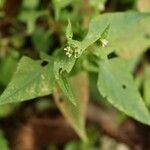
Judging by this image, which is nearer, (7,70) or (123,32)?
(123,32)

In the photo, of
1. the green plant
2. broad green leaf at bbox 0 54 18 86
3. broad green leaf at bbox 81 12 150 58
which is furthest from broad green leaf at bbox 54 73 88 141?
broad green leaf at bbox 0 54 18 86

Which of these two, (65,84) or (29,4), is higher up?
(65,84)

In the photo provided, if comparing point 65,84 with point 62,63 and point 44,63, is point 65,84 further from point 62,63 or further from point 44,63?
point 44,63

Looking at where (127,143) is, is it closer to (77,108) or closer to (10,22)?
(77,108)

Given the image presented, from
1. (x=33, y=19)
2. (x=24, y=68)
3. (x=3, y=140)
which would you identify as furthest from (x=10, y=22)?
(x=24, y=68)

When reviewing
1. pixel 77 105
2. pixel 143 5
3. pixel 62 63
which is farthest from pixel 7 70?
pixel 62 63

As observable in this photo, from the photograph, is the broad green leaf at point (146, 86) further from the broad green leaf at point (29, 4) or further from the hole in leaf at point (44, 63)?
the hole in leaf at point (44, 63)

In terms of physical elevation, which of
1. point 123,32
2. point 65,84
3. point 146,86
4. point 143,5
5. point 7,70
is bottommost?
point 146,86
